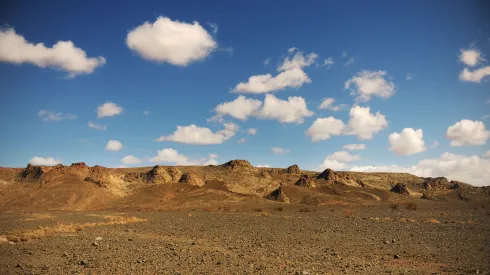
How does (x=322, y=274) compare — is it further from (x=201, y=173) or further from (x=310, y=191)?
(x=201, y=173)

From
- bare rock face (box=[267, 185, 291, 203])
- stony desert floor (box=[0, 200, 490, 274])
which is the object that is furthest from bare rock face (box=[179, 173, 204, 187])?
stony desert floor (box=[0, 200, 490, 274])

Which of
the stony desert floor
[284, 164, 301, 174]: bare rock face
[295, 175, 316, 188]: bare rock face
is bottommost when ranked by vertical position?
the stony desert floor

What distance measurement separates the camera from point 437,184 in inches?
4102

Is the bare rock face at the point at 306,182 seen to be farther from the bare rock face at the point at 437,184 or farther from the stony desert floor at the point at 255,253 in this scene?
the stony desert floor at the point at 255,253

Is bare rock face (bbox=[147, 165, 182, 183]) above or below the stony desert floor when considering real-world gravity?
above

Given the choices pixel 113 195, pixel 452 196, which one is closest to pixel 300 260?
pixel 113 195

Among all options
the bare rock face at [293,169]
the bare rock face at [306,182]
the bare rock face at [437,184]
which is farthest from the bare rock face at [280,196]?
the bare rock face at [437,184]

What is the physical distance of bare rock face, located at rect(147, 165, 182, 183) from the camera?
77.4 metres

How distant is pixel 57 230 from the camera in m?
23.4

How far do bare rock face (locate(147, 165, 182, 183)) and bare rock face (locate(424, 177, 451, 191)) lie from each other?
78.1 m

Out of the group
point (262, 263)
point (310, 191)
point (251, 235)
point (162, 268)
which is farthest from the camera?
point (310, 191)

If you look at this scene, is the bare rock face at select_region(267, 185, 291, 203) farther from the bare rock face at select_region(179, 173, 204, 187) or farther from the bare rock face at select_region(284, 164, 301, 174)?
the bare rock face at select_region(284, 164, 301, 174)

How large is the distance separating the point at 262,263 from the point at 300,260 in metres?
1.75

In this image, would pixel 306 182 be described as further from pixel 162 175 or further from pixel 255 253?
pixel 255 253
